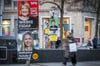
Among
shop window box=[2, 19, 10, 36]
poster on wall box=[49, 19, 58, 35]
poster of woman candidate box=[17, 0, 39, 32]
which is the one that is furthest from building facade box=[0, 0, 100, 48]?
poster of woman candidate box=[17, 0, 39, 32]

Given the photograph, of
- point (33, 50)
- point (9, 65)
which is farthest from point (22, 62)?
point (33, 50)

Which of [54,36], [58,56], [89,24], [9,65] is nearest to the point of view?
[9,65]

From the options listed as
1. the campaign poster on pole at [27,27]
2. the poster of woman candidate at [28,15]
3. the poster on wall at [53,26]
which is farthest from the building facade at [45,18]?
the poster of woman candidate at [28,15]

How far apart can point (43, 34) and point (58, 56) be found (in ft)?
46.0

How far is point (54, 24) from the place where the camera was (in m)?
30.4

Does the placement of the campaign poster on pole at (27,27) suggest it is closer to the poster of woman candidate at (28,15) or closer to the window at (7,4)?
the poster of woman candidate at (28,15)

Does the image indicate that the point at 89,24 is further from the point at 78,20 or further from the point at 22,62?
the point at 22,62

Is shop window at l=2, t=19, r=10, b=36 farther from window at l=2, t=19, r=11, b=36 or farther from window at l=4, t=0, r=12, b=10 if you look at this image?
window at l=4, t=0, r=12, b=10

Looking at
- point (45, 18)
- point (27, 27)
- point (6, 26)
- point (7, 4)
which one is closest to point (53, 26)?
point (45, 18)

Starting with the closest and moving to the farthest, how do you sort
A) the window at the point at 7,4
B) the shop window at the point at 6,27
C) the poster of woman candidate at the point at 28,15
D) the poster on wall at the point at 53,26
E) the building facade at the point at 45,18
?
1. the poster of woman candidate at the point at 28,15
2. the poster on wall at the point at 53,26
3. the building facade at the point at 45,18
4. the window at the point at 7,4
5. the shop window at the point at 6,27

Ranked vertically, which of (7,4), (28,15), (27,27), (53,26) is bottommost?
(27,27)

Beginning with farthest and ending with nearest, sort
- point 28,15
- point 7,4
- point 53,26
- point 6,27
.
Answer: point 6,27 < point 7,4 < point 53,26 < point 28,15

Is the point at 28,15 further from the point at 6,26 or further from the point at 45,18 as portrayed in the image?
the point at 6,26

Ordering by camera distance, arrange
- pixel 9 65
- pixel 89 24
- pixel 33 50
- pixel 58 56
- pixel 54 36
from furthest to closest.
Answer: pixel 89 24, pixel 54 36, pixel 58 56, pixel 9 65, pixel 33 50
